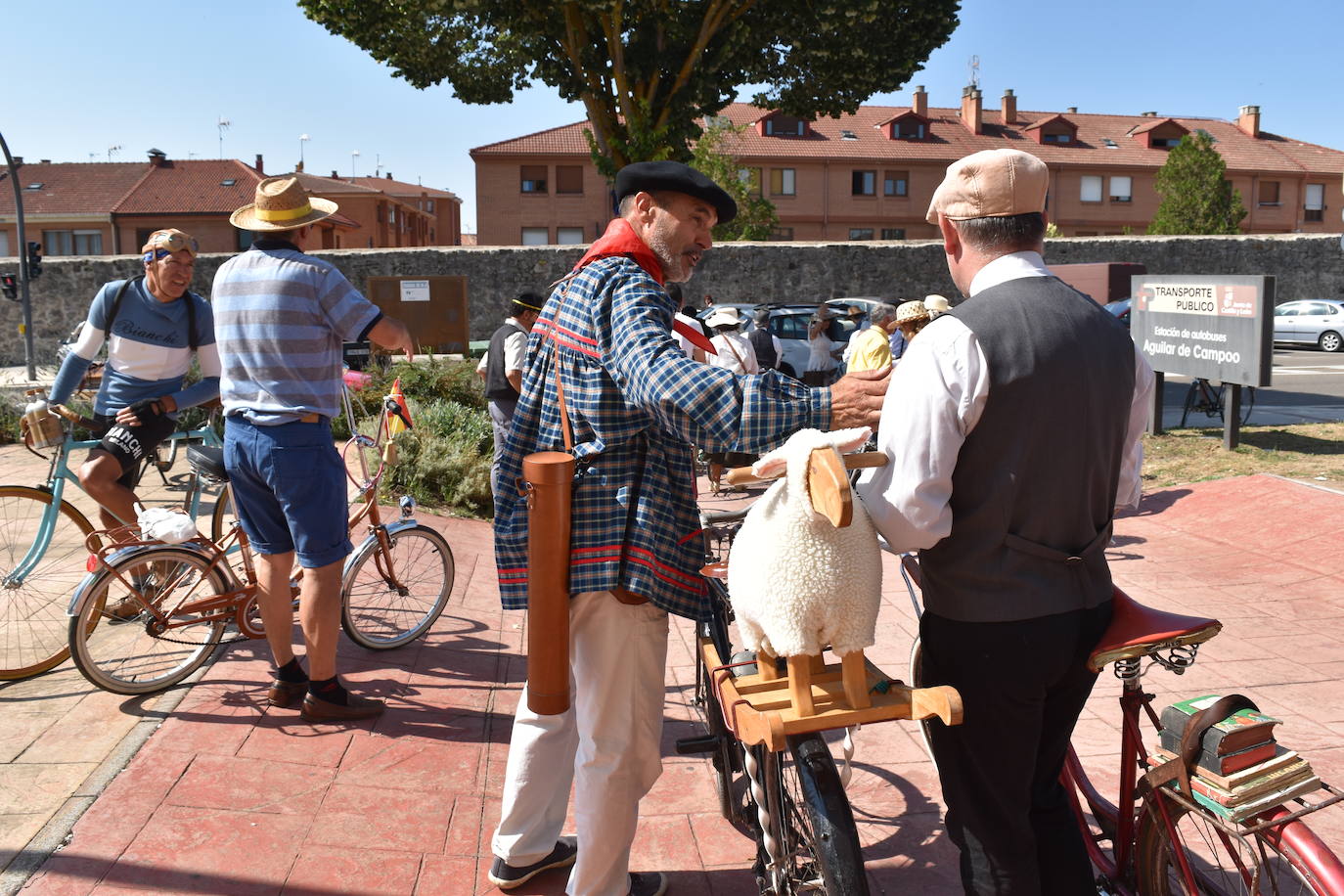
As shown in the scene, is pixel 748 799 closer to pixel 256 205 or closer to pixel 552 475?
pixel 552 475

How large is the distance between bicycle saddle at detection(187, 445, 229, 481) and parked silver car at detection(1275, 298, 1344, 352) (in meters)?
28.0

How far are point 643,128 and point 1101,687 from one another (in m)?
12.7

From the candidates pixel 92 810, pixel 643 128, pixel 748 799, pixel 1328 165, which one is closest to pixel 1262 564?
pixel 748 799

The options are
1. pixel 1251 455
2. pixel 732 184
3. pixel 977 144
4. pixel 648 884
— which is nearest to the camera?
pixel 648 884

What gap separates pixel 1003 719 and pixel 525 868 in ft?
4.91

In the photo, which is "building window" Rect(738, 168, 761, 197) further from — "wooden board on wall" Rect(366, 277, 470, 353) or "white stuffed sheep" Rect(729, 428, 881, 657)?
"white stuffed sheep" Rect(729, 428, 881, 657)

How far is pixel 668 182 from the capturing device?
8.07ft

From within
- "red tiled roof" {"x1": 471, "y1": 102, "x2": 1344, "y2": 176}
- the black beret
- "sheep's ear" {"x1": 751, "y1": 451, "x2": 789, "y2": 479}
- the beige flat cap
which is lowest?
"sheep's ear" {"x1": 751, "y1": 451, "x2": 789, "y2": 479}

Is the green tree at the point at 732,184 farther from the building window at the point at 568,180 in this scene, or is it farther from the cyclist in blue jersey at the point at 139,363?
the cyclist in blue jersey at the point at 139,363

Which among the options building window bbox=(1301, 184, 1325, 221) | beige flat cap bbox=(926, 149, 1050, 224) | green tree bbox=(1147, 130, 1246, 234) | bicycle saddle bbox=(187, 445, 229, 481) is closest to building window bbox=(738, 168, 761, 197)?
green tree bbox=(1147, 130, 1246, 234)

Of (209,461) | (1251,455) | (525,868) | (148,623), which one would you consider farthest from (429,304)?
(525,868)

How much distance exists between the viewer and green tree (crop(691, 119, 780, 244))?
120 feet

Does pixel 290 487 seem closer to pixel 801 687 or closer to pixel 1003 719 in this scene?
pixel 801 687

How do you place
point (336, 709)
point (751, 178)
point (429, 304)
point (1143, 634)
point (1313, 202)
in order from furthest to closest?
point (1313, 202) < point (751, 178) < point (429, 304) < point (336, 709) < point (1143, 634)
